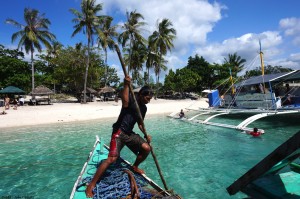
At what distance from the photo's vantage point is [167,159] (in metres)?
9.62

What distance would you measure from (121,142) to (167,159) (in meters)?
5.02

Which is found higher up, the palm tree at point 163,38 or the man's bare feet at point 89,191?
the palm tree at point 163,38

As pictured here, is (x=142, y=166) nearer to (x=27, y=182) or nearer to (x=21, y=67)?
(x=27, y=182)

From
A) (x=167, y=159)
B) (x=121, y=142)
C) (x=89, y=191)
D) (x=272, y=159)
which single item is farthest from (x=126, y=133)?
(x=167, y=159)

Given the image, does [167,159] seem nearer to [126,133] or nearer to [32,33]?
[126,133]

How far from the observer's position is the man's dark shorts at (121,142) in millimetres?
4863

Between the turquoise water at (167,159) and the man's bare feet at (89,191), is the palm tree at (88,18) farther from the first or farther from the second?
the man's bare feet at (89,191)

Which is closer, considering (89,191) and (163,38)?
(89,191)

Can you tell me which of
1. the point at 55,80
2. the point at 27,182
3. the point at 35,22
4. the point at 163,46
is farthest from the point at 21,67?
the point at 27,182

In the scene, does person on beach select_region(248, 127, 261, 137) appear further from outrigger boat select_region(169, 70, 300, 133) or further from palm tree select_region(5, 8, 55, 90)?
palm tree select_region(5, 8, 55, 90)

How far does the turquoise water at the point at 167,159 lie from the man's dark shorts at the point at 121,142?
2.10 meters

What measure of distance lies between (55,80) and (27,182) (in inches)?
1544

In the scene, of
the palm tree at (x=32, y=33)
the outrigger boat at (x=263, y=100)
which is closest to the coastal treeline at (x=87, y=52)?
the palm tree at (x=32, y=33)

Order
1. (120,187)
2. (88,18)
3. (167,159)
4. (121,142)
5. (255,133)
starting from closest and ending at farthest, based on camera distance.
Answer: (120,187) → (121,142) → (167,159) → (255,133) → (88,18)
